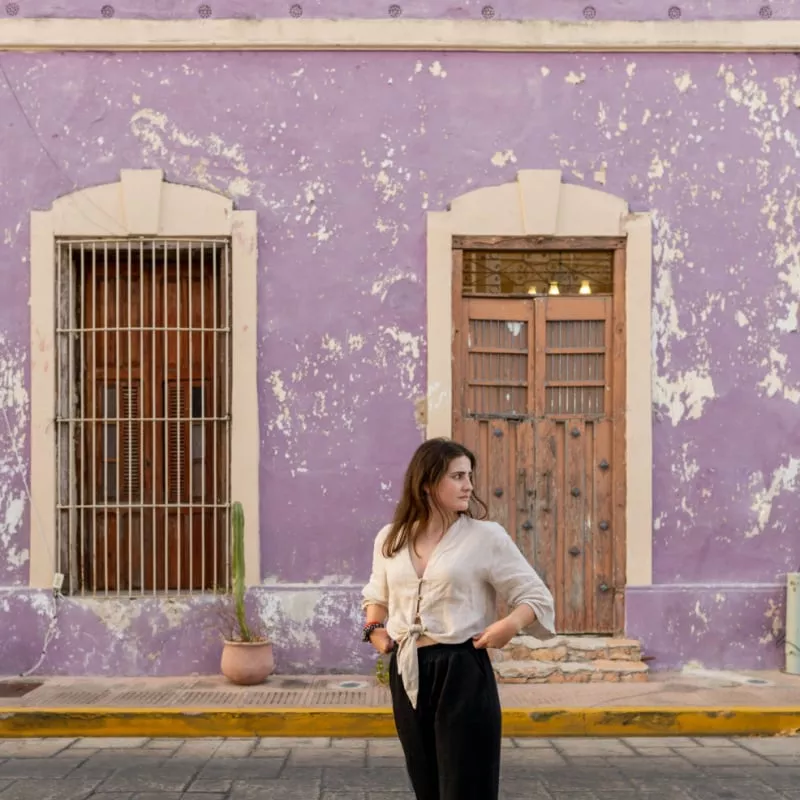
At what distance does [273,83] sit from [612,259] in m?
2.81

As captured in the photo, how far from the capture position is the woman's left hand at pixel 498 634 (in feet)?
12.7

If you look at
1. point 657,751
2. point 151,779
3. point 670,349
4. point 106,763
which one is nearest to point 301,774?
point 151,779

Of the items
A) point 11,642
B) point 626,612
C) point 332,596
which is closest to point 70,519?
point 11,642

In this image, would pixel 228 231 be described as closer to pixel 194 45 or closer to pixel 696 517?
pixel 194 45

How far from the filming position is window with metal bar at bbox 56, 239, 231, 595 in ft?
29.4

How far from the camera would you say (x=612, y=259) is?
9.11 metres

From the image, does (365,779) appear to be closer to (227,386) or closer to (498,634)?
(498,634)

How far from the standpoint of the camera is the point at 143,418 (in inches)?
353

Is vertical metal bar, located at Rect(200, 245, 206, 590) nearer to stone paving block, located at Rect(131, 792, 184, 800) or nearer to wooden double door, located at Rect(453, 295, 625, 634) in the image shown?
wooden double door, located at Rect(453, 295, 625, 634)

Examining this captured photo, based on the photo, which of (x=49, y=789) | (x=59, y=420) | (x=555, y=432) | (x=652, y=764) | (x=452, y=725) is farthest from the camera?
(x=555, y=432)

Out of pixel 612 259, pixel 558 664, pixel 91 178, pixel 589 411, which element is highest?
pixel 91 178

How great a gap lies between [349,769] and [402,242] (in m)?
3.95

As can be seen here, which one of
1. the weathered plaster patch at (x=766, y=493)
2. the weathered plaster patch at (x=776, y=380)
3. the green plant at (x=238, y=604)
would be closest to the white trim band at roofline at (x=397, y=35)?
the weathered plaster patch at (x=776, y=380)

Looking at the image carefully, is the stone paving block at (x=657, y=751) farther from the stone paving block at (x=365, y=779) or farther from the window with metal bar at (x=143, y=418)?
the window with metal bar at (x=143, y=418)
